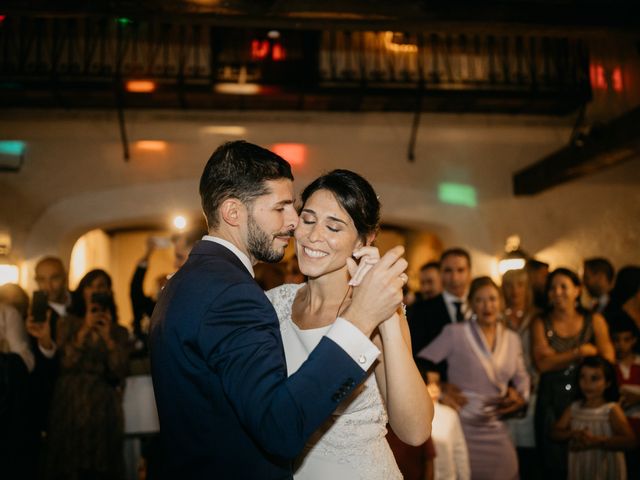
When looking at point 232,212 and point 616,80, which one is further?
point 616,80

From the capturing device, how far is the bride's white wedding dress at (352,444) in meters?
1.85

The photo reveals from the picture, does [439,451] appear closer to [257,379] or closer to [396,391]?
[396,391]

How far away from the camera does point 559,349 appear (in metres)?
3.90

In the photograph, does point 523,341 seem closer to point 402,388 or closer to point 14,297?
point 402,388

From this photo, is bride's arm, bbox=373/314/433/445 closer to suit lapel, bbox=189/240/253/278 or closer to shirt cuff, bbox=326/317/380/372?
shirt cuff, bbox=326/317/380/372

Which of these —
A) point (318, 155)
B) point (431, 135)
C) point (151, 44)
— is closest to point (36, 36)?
point (151, 44)

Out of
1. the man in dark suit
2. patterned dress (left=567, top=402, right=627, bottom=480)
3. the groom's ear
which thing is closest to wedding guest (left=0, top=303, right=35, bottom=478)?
the groom's ear

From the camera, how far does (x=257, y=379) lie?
1.21 meters

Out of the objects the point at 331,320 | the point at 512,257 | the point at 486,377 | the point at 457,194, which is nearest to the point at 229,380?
the point at 331,320

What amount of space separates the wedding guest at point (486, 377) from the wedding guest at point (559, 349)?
17.7 inches

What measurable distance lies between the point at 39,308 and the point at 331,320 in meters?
2.54

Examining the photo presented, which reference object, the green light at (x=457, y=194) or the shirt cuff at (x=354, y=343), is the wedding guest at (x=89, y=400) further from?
the green light at (x=457, y=194)

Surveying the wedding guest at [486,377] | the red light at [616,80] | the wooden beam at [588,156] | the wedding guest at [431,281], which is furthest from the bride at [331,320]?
the red light at [616,80]

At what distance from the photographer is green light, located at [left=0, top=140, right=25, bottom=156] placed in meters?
6.15
